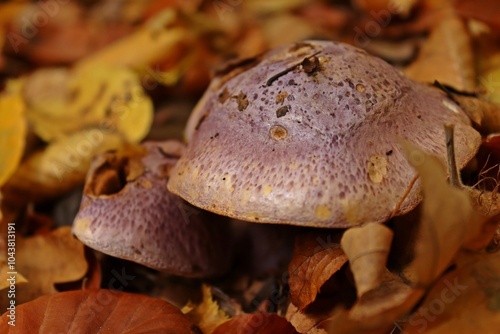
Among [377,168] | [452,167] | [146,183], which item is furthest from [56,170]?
[452,167]

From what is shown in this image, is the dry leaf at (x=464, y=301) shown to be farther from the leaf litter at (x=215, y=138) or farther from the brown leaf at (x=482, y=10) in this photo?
the brown leaf at (x=482, y=10)

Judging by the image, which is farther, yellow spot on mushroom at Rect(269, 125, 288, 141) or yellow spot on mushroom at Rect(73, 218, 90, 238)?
yellow spot on mushroom at Rect(73, 218, 90, 238)

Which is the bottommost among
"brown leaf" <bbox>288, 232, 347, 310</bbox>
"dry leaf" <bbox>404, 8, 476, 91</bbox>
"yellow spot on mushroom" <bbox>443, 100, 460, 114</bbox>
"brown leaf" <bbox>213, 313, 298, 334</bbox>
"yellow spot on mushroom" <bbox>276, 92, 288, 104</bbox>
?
"brown leaf" <bbox>213, 313, 298, 334</bbox>

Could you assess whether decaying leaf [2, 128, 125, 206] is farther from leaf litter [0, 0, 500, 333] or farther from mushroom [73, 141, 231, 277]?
mushroom [73, 141, 231, 277]

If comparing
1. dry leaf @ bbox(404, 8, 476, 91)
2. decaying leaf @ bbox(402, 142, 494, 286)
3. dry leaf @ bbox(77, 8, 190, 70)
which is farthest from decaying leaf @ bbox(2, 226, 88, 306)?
dry leaf @ bbox(404, 8, 476, 91)

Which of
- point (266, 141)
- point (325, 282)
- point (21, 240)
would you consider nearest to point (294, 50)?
point (266, 141)

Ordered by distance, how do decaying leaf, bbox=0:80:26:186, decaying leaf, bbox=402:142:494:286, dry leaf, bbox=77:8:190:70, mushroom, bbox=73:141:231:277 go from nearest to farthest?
decaying leaf, bbox=402:142:494:286 → mushroom, bbox=73:141:231:277 → decaying leaf, bbox=0:80:26:186 → dry leaf, bbox=77:8:190:70

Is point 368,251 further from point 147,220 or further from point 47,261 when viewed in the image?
point 47,261

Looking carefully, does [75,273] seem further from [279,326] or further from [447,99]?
[447,99]
